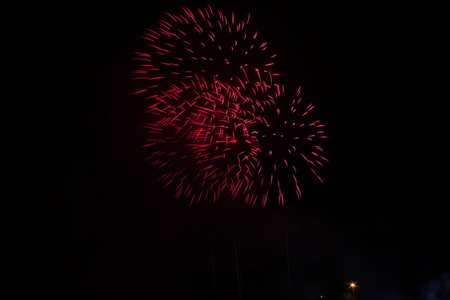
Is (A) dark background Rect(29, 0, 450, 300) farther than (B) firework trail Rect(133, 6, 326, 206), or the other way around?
(A) dark background Rect(29, 0, 450, 300)

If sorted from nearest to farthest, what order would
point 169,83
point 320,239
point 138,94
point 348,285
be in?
point 169,83, point 138,94, point 348,285, point 320,239

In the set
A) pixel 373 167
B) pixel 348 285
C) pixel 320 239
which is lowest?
pixel 348 285

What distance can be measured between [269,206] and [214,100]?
2.96 meters

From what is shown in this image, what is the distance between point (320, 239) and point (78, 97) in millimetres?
5829

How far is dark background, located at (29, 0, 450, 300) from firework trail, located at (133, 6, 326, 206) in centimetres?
31

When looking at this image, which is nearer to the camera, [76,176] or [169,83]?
[169,83]

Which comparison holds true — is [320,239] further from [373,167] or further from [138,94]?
[138,94]

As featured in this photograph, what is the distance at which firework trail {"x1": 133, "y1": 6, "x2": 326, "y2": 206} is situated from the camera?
16.3ft

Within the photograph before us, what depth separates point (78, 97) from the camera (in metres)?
5.57

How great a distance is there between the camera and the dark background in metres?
5.46

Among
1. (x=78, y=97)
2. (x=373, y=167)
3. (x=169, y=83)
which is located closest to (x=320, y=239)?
(x=373, y=167)

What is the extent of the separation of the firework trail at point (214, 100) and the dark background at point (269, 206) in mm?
312

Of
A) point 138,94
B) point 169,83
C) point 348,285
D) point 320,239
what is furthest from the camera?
point 320,239

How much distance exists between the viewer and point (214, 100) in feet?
16.1
